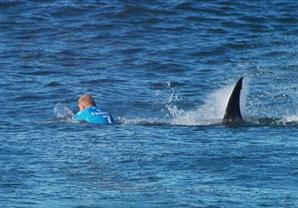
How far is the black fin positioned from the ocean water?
8.1 inches

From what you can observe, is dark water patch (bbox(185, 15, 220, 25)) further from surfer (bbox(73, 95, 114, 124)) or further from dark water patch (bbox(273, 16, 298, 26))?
surfer (bbox(73, 95, 114, 124))

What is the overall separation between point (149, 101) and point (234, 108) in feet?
12.7

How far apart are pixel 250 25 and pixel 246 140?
45.3 ft

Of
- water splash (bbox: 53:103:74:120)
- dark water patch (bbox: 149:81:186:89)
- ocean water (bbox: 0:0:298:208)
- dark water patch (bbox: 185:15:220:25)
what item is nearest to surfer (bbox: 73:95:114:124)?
ocean water (bbox: 0:0:298:208)

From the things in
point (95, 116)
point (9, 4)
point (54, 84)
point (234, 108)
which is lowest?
point (234, 108)

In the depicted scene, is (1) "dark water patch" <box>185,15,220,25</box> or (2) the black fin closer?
(2) the black fin

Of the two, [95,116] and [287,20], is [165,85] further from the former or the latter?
[287,20]

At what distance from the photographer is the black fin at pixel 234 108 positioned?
17.0 m

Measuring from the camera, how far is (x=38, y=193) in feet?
39.1

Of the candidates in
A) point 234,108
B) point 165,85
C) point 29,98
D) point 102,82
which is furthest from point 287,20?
point 234,108

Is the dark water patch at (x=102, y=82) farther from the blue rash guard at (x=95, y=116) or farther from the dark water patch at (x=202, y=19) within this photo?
the dark water patch at (x=202, y=19)

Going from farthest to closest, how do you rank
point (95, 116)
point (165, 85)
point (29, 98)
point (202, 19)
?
point (202, 19) < point (165, 85) < point (29, 98) < point (95, 116)

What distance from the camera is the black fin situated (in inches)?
670

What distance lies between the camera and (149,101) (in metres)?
20.9
